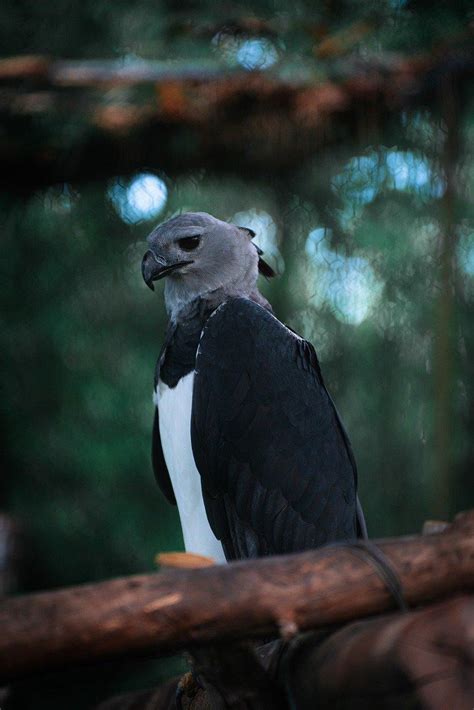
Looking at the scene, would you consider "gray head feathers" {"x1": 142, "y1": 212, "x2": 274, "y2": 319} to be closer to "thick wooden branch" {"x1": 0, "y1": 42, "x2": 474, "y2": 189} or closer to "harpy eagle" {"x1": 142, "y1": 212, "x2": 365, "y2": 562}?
"harpy eagle" {"x1": 142, "y1": 212, "x2": 365, "y2": 562}

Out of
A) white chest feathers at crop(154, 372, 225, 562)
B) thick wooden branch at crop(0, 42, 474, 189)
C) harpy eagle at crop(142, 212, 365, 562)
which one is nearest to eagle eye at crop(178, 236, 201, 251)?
harpy eagle at crop(142, 212, 365, 562)

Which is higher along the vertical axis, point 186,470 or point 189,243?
point 189,243

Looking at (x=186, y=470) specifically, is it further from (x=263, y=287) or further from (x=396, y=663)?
(x=263, y=287)

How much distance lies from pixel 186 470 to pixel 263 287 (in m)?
1.22

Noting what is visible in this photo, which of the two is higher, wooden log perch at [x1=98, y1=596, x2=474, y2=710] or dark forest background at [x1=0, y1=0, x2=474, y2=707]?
wooden log perch at [x1=98, y1=596, x2=474, y2=710]

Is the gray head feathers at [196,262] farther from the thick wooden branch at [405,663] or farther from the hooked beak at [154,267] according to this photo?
the thick wooden branch at [405,663]

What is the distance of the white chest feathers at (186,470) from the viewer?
1430 millimetres

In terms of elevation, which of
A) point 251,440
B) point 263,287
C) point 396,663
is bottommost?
point 263,287

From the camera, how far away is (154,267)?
1.55 metres

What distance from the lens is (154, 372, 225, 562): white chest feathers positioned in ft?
4.69

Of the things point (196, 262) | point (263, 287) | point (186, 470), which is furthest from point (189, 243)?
point (263, 287)

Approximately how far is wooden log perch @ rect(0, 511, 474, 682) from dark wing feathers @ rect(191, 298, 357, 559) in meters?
0.58

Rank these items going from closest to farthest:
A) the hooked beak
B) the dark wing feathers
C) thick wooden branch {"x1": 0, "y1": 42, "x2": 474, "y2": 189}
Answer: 1. the dark wing feathers
2. the hooked beak
3. thick wooden branch {"x1": 0, "y1": 42, "x2": 474, "y2": 189}

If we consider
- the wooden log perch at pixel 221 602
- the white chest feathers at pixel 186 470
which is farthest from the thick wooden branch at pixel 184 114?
the wooden log perch at pixel 221 602
